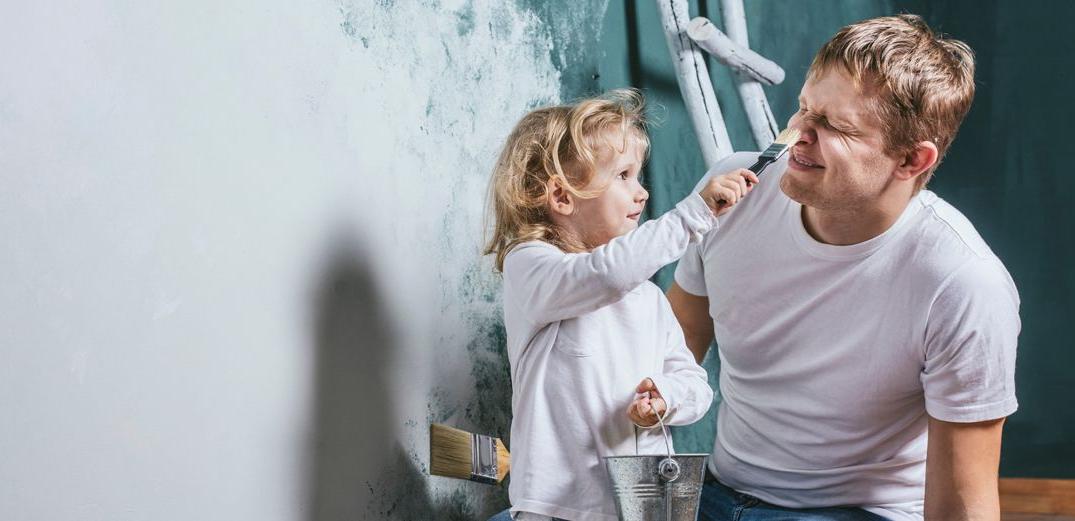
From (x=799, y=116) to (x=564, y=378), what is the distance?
0.59 meters

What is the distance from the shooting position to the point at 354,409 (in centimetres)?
148

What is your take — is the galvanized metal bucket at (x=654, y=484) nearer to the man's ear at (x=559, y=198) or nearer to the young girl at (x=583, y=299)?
the young girl at (x=583, y=299)

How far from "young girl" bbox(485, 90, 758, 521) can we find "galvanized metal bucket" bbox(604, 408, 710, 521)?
12 cm

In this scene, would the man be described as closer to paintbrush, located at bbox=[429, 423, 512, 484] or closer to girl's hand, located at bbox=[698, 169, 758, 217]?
girl's hand, located at bbox=[698, 169, 758, 217]

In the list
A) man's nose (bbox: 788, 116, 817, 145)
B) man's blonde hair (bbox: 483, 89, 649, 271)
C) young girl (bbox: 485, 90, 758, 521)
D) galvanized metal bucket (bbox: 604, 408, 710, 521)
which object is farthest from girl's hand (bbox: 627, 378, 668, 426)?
man's nose (bbox: 788, 116, 817, 145)

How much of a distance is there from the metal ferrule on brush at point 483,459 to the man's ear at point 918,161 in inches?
31.9

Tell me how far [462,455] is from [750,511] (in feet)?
1.75

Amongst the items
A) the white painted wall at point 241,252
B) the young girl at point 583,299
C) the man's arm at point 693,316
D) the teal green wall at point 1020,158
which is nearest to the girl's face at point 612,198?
the young girl at point 583,299

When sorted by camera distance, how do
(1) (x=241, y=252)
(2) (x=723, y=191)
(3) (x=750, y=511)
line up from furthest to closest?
(3) (x=750, y=511) → (2) (x=723, y=191) → (1) (x=241, y=252)

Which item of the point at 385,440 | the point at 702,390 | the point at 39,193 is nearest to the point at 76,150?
the point at 39,193

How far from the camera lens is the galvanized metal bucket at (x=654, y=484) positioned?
4.50 ft

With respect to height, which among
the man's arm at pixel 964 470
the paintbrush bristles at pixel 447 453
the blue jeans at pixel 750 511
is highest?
the paintbrush bristles at pixel 447 453

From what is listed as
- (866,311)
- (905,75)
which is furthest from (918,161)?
(866,311)

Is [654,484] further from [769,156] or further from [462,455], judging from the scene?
[769,156]
